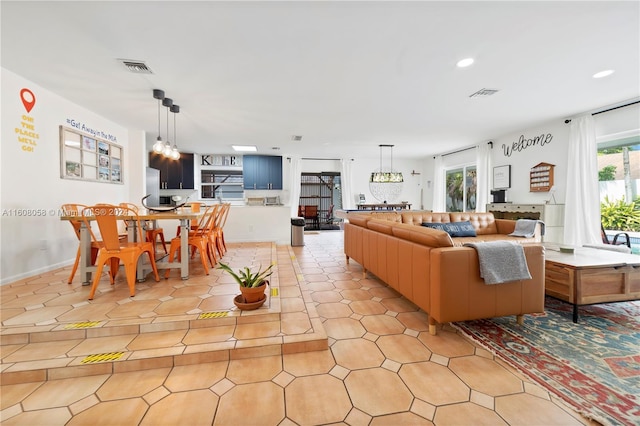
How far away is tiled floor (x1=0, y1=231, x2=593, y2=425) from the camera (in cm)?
137

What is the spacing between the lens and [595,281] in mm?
2326

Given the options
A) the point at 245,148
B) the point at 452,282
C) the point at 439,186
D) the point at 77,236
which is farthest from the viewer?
the point at 439,186

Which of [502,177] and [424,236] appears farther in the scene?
[502,177]

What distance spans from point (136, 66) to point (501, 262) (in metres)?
4.04

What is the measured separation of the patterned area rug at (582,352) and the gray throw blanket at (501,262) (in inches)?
19.5

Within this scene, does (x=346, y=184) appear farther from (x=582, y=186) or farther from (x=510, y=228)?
(x=582, y=186)

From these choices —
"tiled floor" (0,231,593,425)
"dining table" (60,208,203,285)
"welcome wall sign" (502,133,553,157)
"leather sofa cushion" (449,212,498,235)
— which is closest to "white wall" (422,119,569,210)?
"welcome wall sign" (502,133,553,157)

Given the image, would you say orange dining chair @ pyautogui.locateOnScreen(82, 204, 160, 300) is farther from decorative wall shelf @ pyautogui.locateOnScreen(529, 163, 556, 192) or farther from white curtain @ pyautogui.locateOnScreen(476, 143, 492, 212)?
white curtain @ pyautogui.locateOnScreen(476, 143, 492, 212)

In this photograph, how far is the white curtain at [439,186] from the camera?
864cm

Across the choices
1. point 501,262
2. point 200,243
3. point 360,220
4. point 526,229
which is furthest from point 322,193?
point 501,262

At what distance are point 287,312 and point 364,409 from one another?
1144 mm

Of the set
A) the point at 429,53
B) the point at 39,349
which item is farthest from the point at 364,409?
the point at 429,53

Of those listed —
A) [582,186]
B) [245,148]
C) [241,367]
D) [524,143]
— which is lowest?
[241,367]

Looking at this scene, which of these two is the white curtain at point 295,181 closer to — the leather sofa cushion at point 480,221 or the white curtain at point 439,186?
the white curtain at point 439,186
